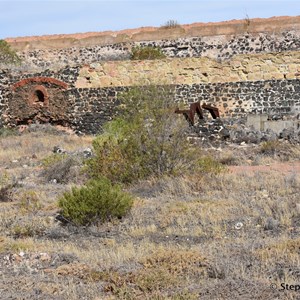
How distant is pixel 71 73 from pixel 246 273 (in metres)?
17.8

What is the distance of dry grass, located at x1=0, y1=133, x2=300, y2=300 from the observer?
598 cm

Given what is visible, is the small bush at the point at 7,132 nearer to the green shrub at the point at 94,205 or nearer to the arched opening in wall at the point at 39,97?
the arched opening in wall at the point at 39,97

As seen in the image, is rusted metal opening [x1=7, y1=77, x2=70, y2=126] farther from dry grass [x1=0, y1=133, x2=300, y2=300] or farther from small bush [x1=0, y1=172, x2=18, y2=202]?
dry grass [x1=0, y1=133, x2=300, y2=300]

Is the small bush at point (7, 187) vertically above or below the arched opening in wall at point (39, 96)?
below

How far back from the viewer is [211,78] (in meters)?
22.7

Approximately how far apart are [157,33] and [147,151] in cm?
2483

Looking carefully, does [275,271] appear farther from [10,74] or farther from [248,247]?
[10,74]

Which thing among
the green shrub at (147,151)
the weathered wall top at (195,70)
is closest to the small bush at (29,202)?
the green shrub at (147,151)

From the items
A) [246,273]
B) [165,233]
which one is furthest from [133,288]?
[165,233]

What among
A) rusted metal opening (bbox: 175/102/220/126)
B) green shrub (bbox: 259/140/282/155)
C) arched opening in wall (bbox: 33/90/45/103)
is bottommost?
green shrub (bbox: 259/140/282/155)

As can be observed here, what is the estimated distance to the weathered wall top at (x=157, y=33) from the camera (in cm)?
3481

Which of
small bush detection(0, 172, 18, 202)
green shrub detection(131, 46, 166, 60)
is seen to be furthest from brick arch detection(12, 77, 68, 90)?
small bush detection(0, 172, 18, 202)

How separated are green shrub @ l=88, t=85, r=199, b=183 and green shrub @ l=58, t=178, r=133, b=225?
2.78 metres

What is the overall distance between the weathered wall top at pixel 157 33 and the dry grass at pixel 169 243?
2363 centimetres
